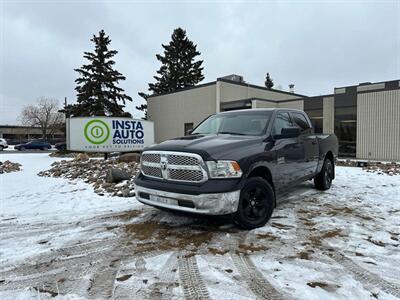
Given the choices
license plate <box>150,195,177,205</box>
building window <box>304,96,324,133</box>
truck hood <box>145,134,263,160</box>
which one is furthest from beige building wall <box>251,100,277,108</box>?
license plate <box>150,195,177,205</box>

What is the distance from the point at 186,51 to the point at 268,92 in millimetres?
20172

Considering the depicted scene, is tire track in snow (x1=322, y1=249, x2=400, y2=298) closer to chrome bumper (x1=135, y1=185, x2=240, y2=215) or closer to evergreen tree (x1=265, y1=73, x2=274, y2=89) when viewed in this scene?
chrome bumper (x1=135, y1=185, x2=240, y2=215)

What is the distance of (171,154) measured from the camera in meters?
4.01

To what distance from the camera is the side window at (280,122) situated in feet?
16.3

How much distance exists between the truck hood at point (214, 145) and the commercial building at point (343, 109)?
7749 mm

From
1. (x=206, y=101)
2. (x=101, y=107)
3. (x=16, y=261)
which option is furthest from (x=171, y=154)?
(x=101, y=107)

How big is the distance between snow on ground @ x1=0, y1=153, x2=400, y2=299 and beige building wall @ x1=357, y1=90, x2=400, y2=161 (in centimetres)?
1224

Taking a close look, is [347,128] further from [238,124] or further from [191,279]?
[191,279]

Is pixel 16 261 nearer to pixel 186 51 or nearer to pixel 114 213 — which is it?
pixel 114 213

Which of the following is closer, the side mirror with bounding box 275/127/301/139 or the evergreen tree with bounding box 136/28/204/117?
the side mirror with bounding box 275/127/301/139

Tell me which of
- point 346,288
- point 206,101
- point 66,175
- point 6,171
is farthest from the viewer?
point 206,101

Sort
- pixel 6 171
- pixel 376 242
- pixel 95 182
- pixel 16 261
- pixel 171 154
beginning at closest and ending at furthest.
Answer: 1. pixel 16 261
2. pixel 376 242
3. pixel 171 154
4. pixel 95 182
5. pixel 6 171

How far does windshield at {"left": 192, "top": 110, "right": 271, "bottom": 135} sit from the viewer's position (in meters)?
4.92

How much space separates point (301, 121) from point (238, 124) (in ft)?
5.90
